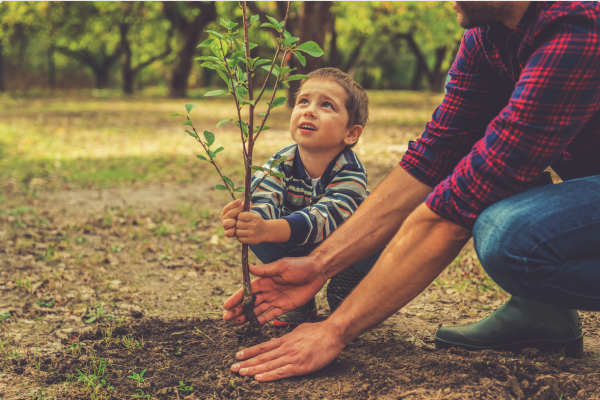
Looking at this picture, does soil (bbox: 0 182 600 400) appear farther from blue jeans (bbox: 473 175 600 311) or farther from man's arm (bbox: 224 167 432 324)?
blue jeans (bbox: 473 175 600 311)

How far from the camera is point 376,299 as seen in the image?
183cm

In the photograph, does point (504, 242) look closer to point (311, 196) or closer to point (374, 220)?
point (374, 220)

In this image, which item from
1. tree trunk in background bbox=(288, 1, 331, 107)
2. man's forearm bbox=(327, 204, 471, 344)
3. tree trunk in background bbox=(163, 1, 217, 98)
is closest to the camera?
man's forearm bbox=(327, 204, 471, 344)

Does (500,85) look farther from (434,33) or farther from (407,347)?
(434,33)

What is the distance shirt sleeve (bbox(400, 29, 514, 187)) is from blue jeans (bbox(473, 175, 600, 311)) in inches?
20.8

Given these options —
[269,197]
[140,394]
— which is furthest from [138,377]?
[269,197]

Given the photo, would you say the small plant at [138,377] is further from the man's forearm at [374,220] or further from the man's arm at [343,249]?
the man's forearm at [374,220]

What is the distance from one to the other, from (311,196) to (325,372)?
86cm

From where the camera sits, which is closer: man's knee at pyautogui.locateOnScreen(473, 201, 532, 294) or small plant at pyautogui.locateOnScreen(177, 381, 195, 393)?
man's knee at pyautogui.locateOnScreen(473, 201, 532, 294)

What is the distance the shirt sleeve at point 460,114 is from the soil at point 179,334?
0.78 m

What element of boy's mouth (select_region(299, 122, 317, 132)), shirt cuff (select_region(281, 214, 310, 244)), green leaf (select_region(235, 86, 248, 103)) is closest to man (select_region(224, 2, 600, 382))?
shirt cuff (select_region(281, 214, 310, 244))

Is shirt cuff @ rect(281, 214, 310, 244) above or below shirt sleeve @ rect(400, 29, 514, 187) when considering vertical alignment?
below

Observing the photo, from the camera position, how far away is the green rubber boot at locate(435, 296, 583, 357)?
2.14 meters

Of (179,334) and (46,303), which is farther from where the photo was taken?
(46,303)
